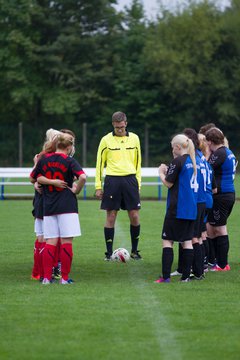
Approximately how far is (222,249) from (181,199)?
67.3 inches

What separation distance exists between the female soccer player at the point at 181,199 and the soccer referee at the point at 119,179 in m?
2.72

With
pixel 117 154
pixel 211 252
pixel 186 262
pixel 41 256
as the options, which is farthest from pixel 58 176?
pixel 117 154

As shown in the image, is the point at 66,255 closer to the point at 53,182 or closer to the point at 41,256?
the point at 41,256

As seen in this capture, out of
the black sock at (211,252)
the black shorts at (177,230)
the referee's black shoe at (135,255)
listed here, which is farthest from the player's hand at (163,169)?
the referee's black shoe at (135,255)

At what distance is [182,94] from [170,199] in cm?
3499

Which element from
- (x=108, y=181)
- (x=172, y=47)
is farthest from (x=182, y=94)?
(x=108, y=181)

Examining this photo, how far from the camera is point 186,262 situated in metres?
11.1

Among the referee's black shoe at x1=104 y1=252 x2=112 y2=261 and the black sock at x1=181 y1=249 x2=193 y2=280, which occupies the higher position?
the black sock at x1=181 y1=249 x2=193 y2=280

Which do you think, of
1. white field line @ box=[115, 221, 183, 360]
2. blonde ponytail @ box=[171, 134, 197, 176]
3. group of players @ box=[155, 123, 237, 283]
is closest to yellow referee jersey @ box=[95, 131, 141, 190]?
group of players @ box=[155, 123, 237, 283]

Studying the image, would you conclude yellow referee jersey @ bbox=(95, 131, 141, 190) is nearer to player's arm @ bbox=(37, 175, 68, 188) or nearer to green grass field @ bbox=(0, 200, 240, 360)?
green grass field @ bbox=(0, 200, 240, 360)

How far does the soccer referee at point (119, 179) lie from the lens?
45.0 feet

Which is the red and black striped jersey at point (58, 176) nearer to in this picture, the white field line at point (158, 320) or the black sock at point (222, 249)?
the white field line at point (158, 320)

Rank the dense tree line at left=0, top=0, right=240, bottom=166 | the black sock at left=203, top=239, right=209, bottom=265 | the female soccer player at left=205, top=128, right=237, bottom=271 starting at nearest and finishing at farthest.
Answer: the female soccer player at left=205, top=128, right=237, bottom=271, the black sock at left=203, top=239, right=209, bottom=265, the dense tree line at left=0, top=0, right=240, bottom=166

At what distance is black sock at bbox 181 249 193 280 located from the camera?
1101 cm
